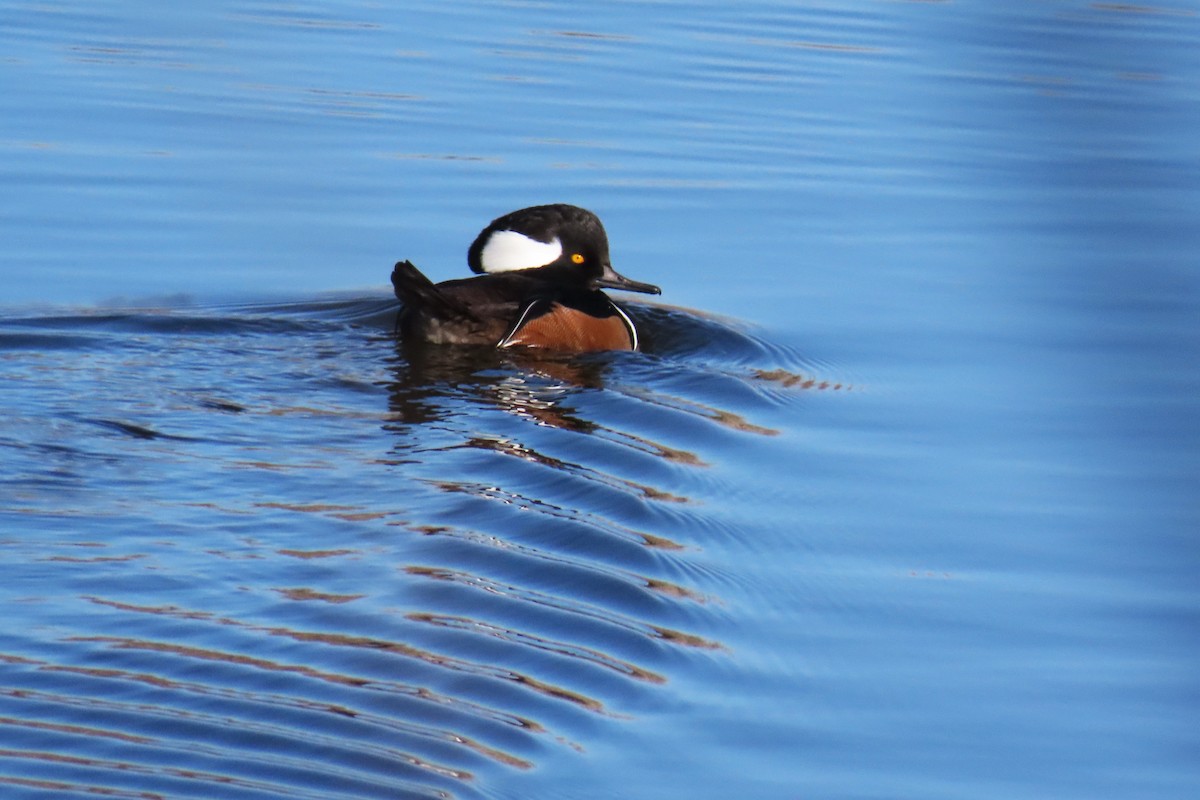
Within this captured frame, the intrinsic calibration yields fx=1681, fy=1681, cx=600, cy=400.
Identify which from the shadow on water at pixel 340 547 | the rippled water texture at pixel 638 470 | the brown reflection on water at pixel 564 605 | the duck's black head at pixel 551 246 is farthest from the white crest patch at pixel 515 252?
the brown reflection on water at pixel 564 605

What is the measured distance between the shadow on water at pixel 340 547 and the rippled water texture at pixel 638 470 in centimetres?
2

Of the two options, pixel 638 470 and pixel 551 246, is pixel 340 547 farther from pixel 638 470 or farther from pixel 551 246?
pixel 551 246

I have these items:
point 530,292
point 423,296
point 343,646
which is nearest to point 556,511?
point 343,646

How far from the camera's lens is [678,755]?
158 inches

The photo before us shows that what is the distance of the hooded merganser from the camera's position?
8141mm

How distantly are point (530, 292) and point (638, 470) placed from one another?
237 cm

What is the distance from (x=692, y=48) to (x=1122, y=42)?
15.2 meters

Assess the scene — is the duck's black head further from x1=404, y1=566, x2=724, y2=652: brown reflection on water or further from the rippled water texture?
x1=404, y1=566, x2=724, y2=652: brown reflection on water

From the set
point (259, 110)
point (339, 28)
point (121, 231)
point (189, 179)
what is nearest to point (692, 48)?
point (339, 28)

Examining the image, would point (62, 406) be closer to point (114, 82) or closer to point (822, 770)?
point (822, 770)

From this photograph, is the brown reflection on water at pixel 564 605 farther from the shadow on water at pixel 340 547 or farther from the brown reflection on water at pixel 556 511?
the brown reflection on water at pixel 556 511

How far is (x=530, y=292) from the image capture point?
858cm

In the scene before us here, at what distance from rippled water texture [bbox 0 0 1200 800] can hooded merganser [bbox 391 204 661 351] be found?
192mm

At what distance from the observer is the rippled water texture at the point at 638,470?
2361mm
